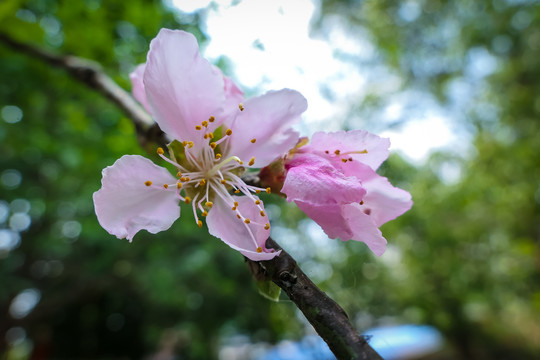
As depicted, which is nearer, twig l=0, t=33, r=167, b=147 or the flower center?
the flower center

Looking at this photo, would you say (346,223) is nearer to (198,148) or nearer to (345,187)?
(345,187)

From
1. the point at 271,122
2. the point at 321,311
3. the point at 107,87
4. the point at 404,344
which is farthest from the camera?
the point at 404,344

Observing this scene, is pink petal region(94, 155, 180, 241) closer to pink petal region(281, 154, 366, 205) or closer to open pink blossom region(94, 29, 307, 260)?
open pink blossom region(94, 29, 307, 260)

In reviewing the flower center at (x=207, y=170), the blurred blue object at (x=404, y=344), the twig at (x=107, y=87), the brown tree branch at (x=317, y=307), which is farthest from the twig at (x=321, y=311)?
the blurred blue object at (x=404, y=344)

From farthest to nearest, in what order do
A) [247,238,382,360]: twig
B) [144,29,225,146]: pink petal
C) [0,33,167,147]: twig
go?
[0,33,167,147]: twig < [144,29,225,146]: pink petal < [247,238,382,360]: twig

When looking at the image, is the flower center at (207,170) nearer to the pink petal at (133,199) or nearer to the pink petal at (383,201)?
the pink petal at (133,199)

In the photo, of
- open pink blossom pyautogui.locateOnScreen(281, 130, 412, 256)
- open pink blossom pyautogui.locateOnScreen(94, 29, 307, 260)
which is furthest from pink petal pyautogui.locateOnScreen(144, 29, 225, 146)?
open pink blossom pyautogui.locateOnScreen(281, 130, 412, 256)

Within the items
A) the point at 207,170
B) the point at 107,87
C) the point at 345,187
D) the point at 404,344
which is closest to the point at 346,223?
the point at 345,187
